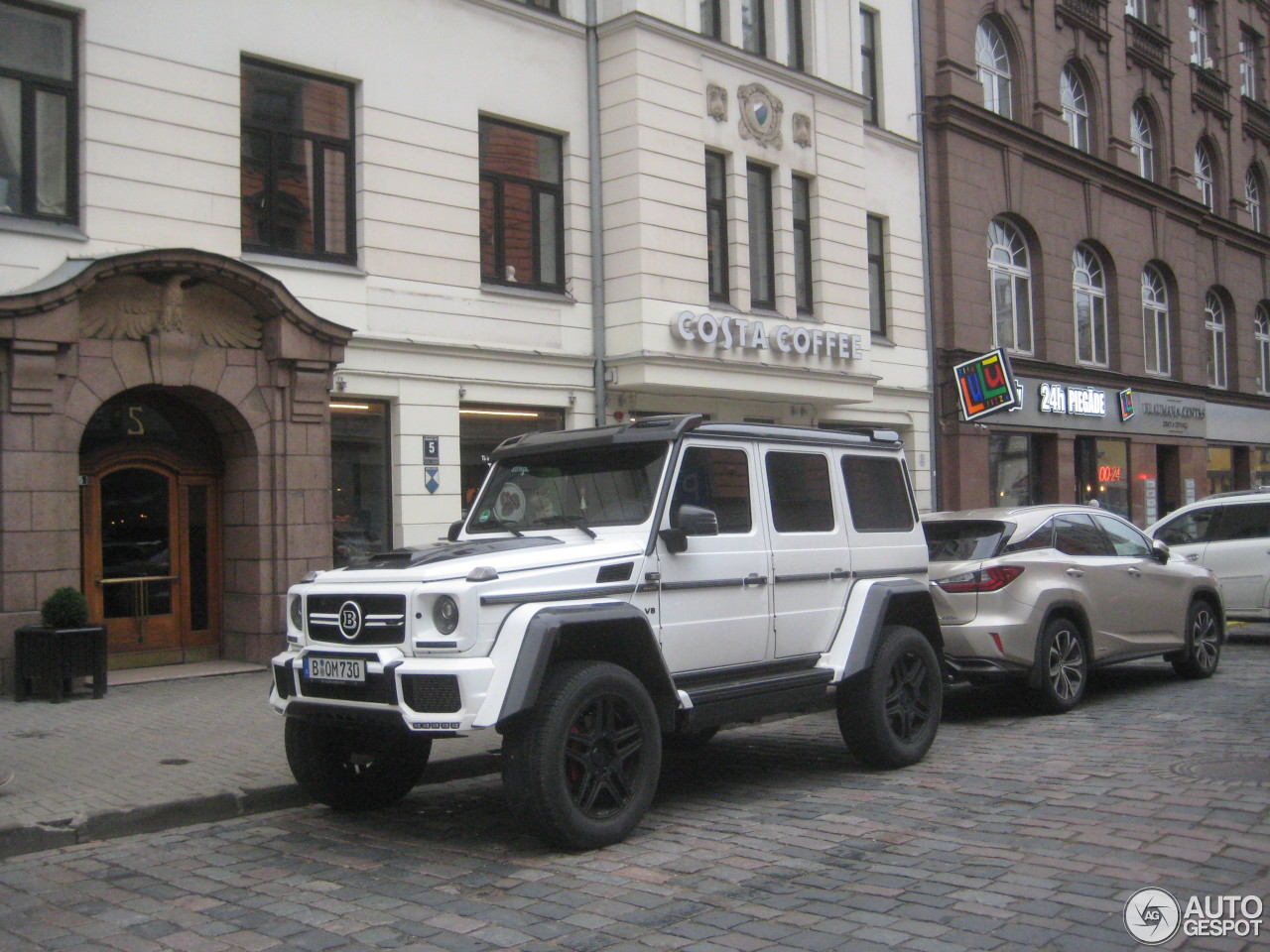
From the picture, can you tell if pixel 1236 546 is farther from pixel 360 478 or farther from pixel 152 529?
pixel 152 529

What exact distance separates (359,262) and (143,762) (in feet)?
23.2

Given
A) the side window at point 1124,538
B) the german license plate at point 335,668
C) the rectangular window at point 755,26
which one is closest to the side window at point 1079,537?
the side window at point 1124,538

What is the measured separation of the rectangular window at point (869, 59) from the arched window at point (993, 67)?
3.45m

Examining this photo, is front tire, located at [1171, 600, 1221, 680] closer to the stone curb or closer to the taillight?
the taillight


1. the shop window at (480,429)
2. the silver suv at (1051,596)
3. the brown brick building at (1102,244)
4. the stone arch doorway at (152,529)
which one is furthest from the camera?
the brown brick building at (1102,244)

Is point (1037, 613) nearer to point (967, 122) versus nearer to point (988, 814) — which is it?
point (988, 814)

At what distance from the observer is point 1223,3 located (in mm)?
34312

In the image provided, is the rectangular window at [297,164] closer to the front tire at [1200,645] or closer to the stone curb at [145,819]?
the stone curb at [145,819]

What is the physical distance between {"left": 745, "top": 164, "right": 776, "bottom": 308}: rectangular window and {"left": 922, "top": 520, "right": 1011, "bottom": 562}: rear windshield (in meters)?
8.21

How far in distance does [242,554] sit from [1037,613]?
7914mm

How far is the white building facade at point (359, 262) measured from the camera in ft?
38.7

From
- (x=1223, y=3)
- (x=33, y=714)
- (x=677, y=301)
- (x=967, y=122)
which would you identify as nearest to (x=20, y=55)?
(x=33, y=714)

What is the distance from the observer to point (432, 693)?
19.4ft

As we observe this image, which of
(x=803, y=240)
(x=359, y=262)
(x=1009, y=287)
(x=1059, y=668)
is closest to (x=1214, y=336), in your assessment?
(x=1009, y=287)
